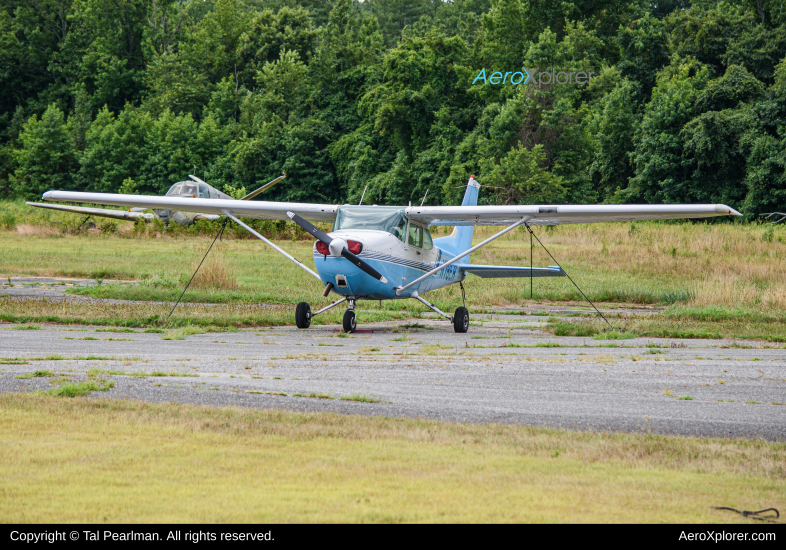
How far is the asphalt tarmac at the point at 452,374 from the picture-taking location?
7.69m

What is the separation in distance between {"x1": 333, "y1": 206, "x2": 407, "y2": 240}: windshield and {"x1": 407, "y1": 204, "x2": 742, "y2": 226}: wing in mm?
296

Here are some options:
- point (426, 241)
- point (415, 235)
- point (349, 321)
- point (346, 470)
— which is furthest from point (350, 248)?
point (346, 470)

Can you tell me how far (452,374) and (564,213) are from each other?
6444 mm

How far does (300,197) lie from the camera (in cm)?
7319

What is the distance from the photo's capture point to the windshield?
53.1ft

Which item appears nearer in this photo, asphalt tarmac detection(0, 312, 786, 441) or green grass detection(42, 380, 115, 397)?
asphalt tarmac detection(0, 312, 786, 441)

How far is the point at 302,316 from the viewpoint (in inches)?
616

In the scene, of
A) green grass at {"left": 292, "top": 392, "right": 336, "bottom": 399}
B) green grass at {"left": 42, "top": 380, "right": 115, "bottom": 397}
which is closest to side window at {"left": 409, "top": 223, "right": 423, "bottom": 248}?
green grass at {"left": 292, "top": 392, "right": 336, "bottom": 399}

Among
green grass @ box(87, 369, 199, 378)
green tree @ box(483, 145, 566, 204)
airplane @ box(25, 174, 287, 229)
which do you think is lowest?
green grass @ box(87, 369, 199, 378)

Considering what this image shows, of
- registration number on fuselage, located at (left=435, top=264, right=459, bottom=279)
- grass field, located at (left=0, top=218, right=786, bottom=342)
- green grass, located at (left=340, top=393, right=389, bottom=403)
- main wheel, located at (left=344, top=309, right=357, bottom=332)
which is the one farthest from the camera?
registration number on fuselage, located at (left=435, top=264, right=459, bottom=279)

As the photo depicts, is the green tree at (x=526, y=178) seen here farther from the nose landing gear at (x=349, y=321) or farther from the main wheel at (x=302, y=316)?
the nose landing gear at (x=349, y=321)

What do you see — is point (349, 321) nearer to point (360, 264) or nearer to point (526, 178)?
point (360, 264)

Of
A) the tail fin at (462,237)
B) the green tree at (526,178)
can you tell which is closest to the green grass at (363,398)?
the tail fin at (462,237)

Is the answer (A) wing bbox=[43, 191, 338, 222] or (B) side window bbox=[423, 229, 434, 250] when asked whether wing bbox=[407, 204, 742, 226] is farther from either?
(A) wing bbox=[43, 191, 338, 222]
